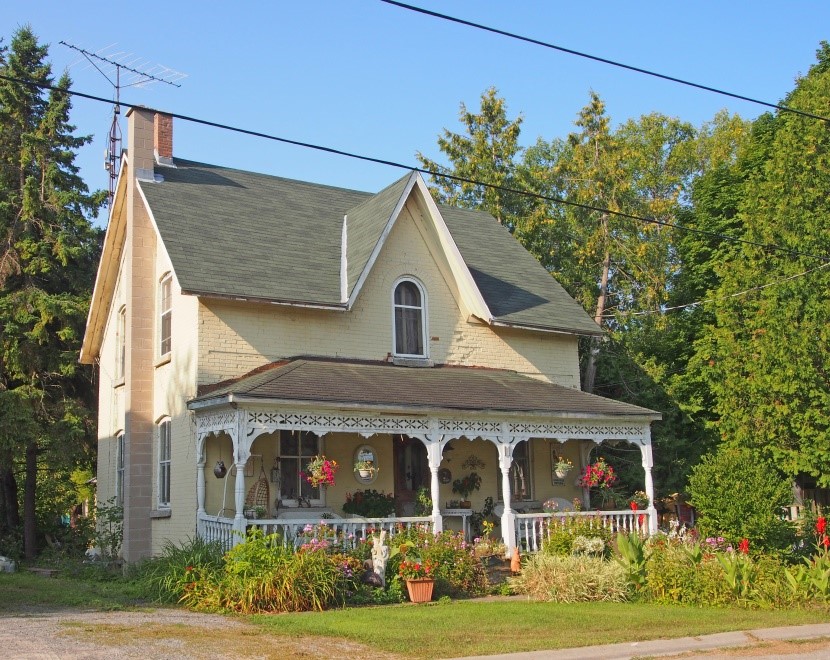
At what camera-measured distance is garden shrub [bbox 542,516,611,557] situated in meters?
16.6

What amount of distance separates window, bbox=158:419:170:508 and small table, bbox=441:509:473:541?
18.9 feet

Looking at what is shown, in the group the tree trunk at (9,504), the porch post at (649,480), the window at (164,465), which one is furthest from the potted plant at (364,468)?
the tree trunk at (9,504)

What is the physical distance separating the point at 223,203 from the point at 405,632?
12.8m

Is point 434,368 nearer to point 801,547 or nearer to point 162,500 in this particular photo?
point 162,500

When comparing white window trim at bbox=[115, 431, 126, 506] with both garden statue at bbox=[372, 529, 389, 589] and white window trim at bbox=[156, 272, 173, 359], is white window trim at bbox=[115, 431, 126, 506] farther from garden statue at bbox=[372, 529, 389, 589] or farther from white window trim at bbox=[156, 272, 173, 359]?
garden statue at bbox=[372, 529, 389, 589]

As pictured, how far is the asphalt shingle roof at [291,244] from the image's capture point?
1872 cm

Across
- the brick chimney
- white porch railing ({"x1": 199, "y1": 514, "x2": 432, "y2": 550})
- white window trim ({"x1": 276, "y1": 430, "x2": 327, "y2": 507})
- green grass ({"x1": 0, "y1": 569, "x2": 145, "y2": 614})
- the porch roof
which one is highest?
the brick chimney

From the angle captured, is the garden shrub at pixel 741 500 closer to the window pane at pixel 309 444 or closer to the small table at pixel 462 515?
the small table at pixel 462 515

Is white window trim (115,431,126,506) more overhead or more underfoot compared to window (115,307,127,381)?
more underfoot

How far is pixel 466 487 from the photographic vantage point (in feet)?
65.3

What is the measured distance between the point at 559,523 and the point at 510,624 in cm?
596

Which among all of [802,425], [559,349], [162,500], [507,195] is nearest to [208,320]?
[162,500]

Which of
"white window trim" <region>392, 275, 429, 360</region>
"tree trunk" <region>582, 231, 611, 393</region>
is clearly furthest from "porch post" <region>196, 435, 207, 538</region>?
"tree trunk" <region>582, 231, 611, 393</region>

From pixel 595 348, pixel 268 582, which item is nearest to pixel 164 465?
pixel 268 582
